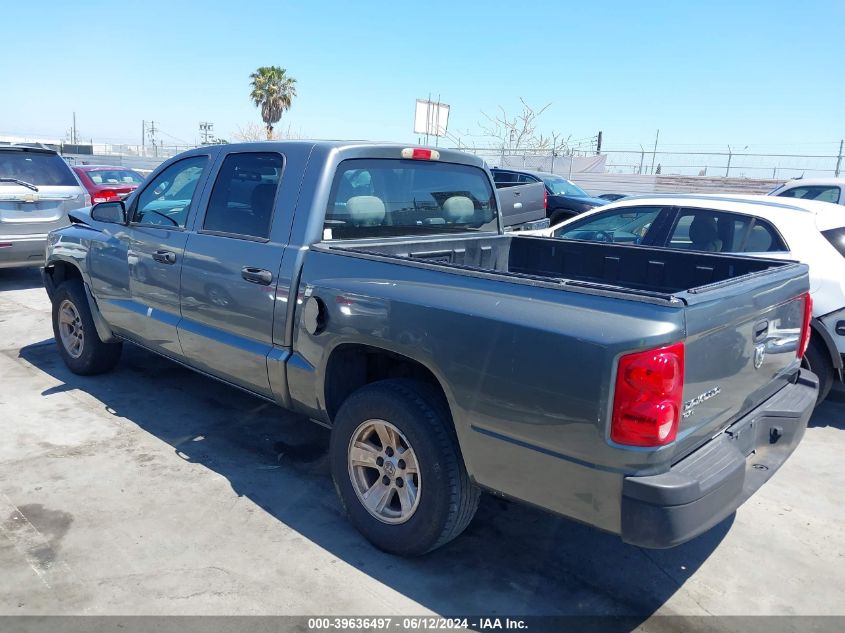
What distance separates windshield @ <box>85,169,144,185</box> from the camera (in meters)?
12.9

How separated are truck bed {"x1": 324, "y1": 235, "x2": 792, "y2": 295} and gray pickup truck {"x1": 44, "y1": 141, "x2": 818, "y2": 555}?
0.02m

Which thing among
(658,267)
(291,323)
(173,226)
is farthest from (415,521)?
(173,226)

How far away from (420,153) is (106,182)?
10598 millimetres

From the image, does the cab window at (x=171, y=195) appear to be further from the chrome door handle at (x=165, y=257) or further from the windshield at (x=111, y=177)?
the windshield at (x=111, y=177)

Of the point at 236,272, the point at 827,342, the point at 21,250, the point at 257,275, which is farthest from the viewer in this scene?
the point at 21,250

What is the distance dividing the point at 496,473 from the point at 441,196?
2.21 meters

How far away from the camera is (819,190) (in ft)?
34.6

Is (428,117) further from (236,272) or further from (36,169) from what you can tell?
(236,272)

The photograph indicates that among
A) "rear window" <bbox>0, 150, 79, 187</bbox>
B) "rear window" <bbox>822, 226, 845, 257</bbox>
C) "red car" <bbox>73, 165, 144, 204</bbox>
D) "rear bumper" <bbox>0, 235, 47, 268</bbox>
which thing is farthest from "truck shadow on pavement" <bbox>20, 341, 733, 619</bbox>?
"red car" <bbox>73, 165, 144, 204</bbox>

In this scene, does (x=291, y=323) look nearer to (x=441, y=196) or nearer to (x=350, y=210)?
(x=350, y=210)

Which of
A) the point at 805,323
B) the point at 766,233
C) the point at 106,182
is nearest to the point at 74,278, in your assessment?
the point at 805,323

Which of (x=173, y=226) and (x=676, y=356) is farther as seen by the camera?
(x=173, y=226)

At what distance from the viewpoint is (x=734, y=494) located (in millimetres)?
2658

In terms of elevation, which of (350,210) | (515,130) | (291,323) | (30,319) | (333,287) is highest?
(515,130)
